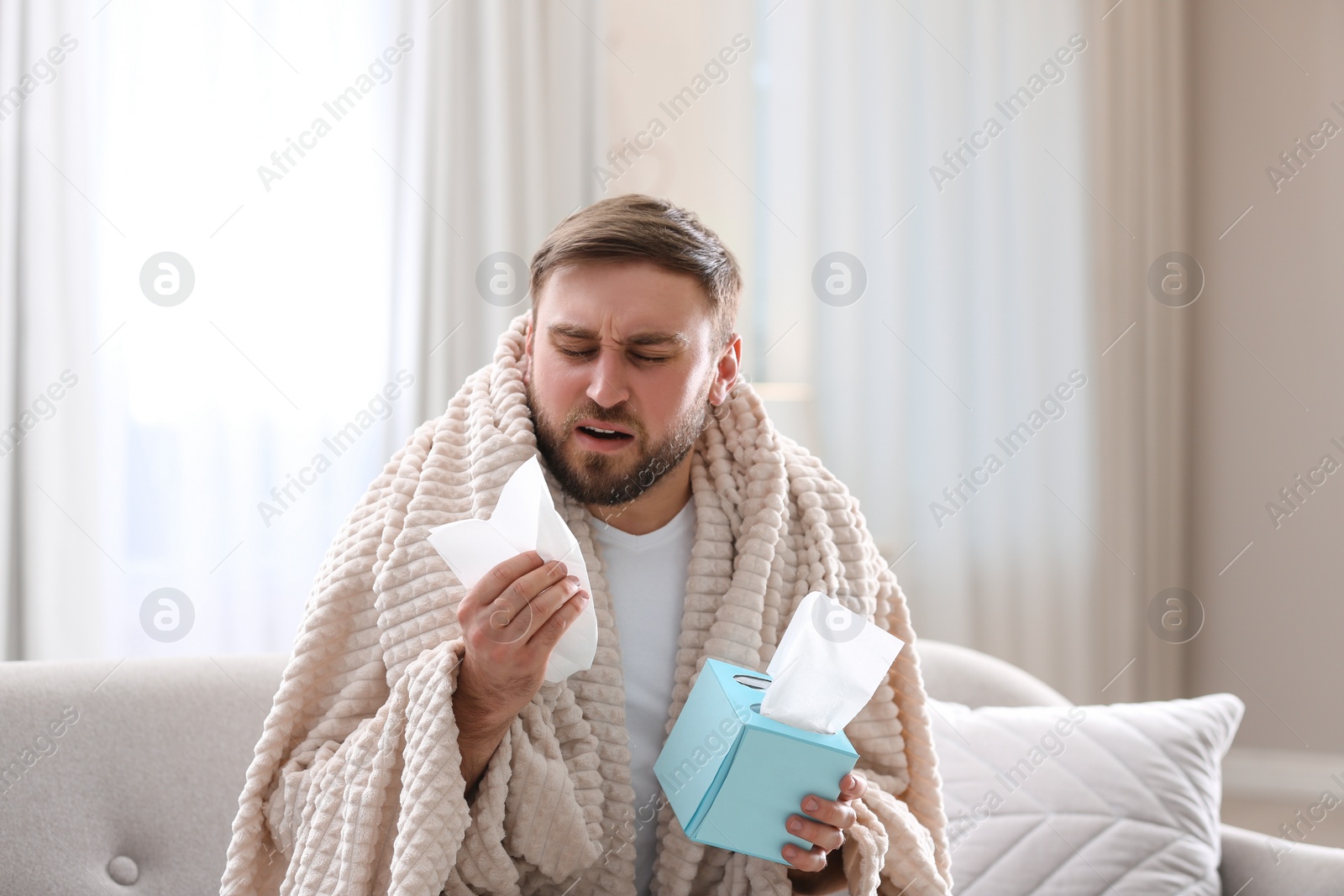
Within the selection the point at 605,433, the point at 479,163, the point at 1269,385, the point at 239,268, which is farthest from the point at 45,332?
the point at 1269,385

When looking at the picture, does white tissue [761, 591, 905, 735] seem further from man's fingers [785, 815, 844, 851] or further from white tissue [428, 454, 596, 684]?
white tissue [428, 454, 596, 684]

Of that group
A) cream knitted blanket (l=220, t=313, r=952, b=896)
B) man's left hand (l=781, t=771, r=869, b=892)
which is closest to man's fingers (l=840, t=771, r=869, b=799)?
man's left hand (l=781, t=771, r=869, b=892)

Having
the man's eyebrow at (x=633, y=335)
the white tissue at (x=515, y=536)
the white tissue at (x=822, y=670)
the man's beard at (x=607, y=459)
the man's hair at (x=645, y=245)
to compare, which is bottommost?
the white tissue at (x=822, y=670)

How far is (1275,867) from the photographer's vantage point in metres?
1.62

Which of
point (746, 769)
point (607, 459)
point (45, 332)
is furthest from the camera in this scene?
point (45, 332)

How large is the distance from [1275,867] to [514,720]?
1.20 metres

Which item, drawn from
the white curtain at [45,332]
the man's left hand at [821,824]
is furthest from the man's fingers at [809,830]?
the white curtain at [45,332]

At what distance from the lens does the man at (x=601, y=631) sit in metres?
1.21

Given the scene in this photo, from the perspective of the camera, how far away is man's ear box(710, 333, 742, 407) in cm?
155

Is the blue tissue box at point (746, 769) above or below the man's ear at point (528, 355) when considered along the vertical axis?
below

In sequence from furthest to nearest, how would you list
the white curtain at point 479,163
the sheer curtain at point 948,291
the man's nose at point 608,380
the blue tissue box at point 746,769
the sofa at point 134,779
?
the sheer curtain at point 948,291 < the white curtain at point 479,163 < the sofa at point 134,779 < the man's nose at point 608,380 < the blue tissue box at point 746,769

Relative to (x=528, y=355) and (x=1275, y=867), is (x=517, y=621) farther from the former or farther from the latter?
(x=1275, y=867)

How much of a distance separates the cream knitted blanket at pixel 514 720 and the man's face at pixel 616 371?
6 cm

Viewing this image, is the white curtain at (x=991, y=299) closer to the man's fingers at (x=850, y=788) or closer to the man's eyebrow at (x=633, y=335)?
the man's eyebrow at (x=633, y=335)
